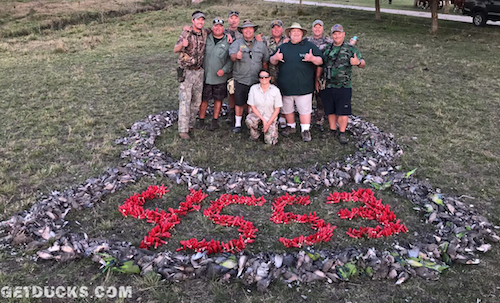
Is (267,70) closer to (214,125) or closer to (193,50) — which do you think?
(193,50)

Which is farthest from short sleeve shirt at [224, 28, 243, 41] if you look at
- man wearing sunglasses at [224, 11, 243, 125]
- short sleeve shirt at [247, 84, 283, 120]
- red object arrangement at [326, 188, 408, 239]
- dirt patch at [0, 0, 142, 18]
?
dirt patch at [0, 0, 142, 18]

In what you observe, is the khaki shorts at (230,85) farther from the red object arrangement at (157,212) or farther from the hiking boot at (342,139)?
the red object arrangement at (157,212)

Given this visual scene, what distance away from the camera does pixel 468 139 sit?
912 centimetres

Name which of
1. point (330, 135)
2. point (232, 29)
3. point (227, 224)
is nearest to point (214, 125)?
point (232, 29)

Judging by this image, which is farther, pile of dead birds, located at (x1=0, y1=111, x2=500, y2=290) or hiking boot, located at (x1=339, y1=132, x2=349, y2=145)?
hiking boot, located at (x1=339, y1=132, x2=349, y2=145)

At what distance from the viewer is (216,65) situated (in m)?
8.75

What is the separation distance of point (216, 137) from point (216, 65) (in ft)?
5.49

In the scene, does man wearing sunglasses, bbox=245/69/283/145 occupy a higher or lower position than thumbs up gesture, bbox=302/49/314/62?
lower

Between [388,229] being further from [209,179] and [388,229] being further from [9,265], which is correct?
[9,265]

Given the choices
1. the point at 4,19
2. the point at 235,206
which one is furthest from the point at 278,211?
the point at 4,19

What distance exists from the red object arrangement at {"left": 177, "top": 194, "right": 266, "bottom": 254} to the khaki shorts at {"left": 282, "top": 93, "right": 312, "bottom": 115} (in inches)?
120

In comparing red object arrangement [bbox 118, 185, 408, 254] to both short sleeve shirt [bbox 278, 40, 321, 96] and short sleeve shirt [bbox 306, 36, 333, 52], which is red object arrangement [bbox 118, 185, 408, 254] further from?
short sleeve shirt [bbox 306, 36, 333, 52]

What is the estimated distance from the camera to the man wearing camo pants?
8.20 metres
